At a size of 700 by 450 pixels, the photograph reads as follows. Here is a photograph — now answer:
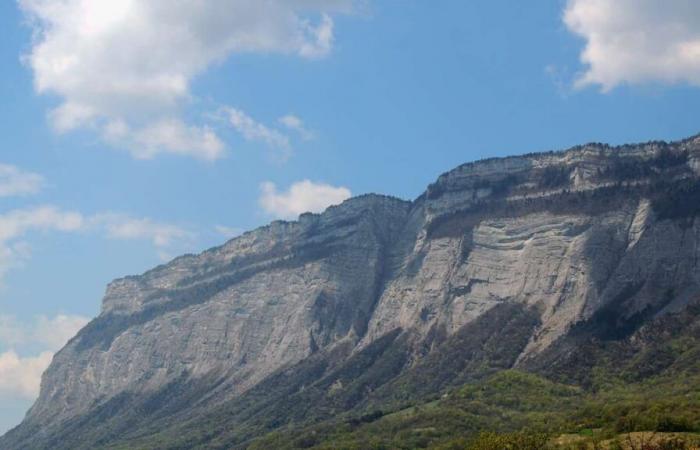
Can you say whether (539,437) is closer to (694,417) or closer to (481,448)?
(481,448)

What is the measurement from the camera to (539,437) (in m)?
181

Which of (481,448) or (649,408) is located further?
(649,408)

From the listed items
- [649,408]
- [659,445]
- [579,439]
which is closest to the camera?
[659,445]

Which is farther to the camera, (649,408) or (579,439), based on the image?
(649,408)

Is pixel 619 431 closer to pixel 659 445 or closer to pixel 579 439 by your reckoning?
pixel 579 439

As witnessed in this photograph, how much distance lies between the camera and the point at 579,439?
180 metres

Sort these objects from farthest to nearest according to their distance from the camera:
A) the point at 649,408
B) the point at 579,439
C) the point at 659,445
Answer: the point at 649,408 < the point at 579,439 < the point at 659,445

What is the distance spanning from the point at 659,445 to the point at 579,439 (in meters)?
20.7

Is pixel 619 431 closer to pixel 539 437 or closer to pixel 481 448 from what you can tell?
pixel 539 437

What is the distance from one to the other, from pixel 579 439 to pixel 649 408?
64.9ft

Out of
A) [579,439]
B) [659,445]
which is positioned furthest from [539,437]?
[659,445]

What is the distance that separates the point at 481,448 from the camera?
171125mm

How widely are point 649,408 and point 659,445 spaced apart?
31106 mm

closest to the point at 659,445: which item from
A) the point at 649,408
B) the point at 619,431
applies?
the point at 619,431
